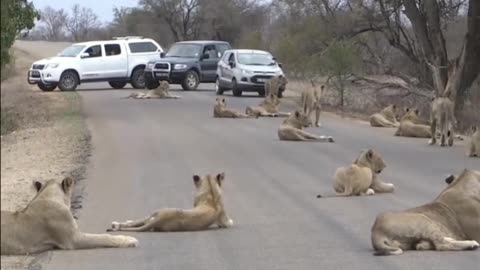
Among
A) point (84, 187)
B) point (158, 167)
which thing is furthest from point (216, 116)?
point (84, 187)

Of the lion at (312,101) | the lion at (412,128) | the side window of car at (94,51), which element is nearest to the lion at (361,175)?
the lion at (412,128)

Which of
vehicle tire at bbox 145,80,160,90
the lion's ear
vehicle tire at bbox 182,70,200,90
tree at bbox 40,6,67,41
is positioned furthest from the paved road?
tree at bbox 40,6,67,41

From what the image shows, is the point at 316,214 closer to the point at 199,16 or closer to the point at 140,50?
the point at 140,50

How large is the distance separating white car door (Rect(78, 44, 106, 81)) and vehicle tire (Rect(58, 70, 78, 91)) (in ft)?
1.31

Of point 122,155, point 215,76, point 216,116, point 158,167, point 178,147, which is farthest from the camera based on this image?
point 215,76

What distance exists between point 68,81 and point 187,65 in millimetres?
5334

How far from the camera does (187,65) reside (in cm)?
4419

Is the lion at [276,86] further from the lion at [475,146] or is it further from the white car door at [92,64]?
the lion at [475,146]

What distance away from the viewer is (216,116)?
2941cm

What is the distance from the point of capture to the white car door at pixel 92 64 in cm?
4309

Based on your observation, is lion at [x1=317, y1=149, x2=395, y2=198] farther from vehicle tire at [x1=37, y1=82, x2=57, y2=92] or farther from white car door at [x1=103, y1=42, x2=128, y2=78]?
white car door at [x1=103, y1=42, x2=128, y2=78]

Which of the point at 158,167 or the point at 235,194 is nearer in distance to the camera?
the point at 235,194

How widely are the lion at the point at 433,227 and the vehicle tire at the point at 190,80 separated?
34.6m

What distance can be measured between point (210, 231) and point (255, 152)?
9.06m
